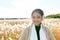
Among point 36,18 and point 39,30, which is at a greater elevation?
point 36,18

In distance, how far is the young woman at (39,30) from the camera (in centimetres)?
180

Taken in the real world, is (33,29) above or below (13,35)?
above

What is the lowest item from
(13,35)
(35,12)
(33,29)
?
(13,35)

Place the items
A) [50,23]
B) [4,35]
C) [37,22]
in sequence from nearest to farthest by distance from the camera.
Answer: [37,22], [4,35], [50,23]

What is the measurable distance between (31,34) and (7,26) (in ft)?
3.92

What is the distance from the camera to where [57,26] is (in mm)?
3043

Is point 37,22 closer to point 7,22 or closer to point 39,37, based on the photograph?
point 39,37

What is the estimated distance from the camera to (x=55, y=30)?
3.09 meters

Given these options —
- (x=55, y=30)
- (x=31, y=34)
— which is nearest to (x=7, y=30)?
(x=55, y=30)

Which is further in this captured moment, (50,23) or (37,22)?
(50,23)

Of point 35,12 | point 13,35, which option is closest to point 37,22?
point 35,12

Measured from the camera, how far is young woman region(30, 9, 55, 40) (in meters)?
1.80

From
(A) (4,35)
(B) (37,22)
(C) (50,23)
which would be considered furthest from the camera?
(C) (50,23)

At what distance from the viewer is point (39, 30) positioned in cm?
185
